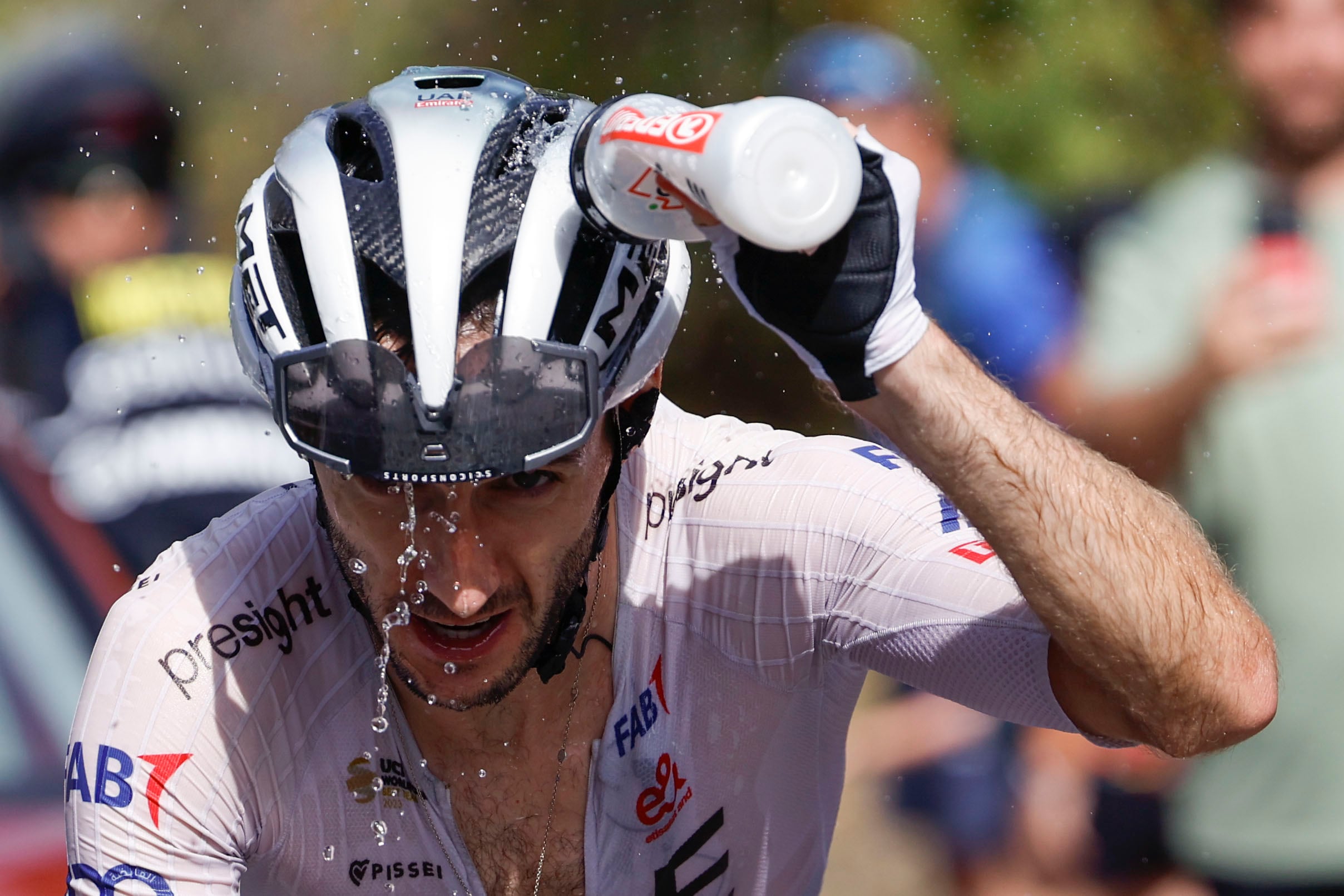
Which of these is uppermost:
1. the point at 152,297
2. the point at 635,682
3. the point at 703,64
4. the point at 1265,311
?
the point at 703,64

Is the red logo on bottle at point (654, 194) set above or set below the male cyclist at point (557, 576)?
above

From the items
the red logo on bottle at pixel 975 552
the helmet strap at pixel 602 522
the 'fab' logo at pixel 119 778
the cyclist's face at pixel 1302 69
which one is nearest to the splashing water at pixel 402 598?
the helmet strap at pixel 602 522

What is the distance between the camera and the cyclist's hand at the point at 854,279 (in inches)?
68.6

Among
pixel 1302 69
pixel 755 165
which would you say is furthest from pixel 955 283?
pixel 755 165

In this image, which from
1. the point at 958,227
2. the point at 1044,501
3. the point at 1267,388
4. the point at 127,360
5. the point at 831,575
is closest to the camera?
the point at 1044,501

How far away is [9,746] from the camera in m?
4.39

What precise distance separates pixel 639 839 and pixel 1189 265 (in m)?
2.06

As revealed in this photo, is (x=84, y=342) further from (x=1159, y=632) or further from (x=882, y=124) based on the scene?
(x=1159, y=632)

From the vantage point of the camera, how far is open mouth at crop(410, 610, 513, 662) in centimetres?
213

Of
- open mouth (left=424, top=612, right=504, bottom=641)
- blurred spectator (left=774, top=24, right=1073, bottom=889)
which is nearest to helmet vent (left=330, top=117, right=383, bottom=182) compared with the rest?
open mouth (left=424, top=612, right=504, bottom=641)

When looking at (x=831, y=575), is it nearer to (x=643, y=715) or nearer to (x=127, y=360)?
(x=643, y=715)

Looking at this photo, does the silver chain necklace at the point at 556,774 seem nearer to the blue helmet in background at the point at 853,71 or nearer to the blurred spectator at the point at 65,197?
the blue helmet in background at the point at 853,71

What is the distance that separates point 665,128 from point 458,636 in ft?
2.73

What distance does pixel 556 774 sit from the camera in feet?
7.85
